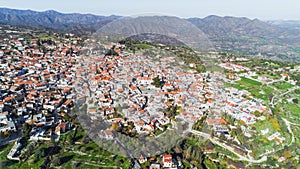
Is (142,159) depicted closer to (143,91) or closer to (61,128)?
(61,128)

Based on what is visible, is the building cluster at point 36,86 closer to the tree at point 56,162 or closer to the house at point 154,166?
the tree at point 56,162

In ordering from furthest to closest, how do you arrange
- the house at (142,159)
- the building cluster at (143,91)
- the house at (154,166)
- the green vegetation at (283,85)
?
the green vegetation at (283,85)
the building cluster at (143,91)
the house at (142,159)
the house at (154,166)

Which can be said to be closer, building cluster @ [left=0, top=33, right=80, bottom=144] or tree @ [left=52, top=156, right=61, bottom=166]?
tree @ [left=52, top=156, right=61, bottom=166]

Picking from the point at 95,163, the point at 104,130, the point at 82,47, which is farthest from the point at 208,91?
the point at 82,47

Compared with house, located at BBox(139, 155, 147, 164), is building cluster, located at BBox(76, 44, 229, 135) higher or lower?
higher

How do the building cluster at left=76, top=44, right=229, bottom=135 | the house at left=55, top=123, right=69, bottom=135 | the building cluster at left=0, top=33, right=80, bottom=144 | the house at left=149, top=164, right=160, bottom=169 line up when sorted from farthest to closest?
the building cluster at left=76, top=44, right=229, bottom=135 < the building cluster at left=0, top=33, right=80, bottom=144 < the house at left=55, top=123, right=69, bottom=135 < the house at left=149, top=164, right=160, bottom=169

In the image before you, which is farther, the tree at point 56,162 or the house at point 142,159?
the house at point 142,159

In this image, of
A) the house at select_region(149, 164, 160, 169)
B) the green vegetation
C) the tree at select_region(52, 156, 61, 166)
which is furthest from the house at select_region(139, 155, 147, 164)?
the green vegetation

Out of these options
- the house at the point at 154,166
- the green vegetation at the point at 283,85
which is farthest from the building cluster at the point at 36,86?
the green vegetation at the point at 283,85

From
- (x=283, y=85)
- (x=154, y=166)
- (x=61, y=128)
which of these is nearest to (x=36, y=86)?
(x=61, y=128)

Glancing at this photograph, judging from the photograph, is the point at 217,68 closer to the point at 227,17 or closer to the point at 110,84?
the point at 110,84

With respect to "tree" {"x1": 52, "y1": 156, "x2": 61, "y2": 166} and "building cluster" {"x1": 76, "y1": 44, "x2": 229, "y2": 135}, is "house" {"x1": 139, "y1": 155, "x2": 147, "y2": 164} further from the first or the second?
"tree" {"x1": 52, "y1": 156, "x2": 61, "y2": 166}
